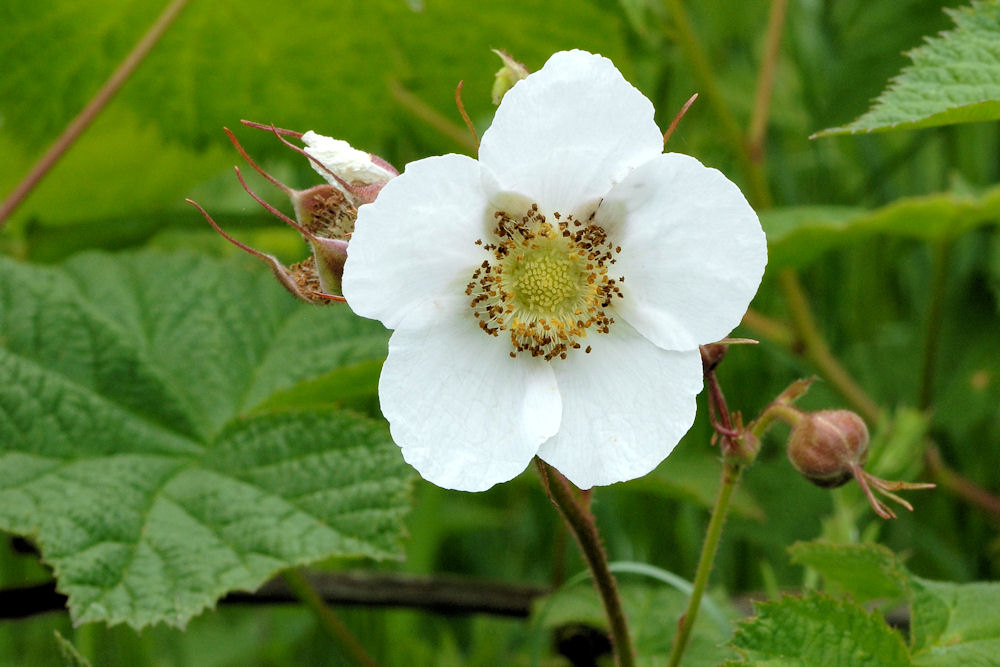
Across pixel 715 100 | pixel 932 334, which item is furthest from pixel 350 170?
pixel 932 334

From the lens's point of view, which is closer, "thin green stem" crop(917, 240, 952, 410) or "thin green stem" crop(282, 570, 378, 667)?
"thin green stem" crop(282, 570, 378, 667)

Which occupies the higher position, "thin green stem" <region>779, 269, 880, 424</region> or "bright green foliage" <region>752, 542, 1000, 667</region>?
"bright green foliage" <region>752, 542, 1000, 667</region>

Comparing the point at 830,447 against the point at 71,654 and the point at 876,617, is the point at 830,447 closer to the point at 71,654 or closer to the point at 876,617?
the point at 876,617

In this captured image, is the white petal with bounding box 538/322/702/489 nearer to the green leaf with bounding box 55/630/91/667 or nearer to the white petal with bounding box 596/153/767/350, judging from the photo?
the white petal with bounding box 596/153/767/350

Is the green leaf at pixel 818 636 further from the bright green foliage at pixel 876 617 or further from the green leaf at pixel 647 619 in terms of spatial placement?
the green leaf at pixel 647 619

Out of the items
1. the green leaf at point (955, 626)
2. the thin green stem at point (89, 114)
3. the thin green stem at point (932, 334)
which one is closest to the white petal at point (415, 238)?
the green leaf at point (955, 626)

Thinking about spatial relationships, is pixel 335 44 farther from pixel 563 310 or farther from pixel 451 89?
pixel 563 310

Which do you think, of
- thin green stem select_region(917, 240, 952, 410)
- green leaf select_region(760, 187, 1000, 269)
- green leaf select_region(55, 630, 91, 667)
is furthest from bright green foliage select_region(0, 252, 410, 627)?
thin green stem select_region(917, 240, 952, 410)
